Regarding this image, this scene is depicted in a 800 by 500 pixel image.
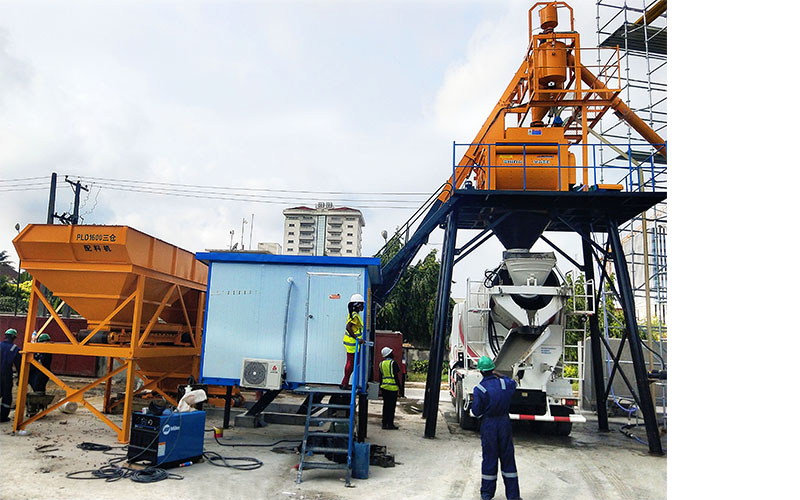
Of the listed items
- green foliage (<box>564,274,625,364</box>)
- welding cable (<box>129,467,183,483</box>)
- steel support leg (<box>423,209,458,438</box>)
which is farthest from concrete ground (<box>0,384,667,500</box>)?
green foliage (<box>564,274,625,364</box>)

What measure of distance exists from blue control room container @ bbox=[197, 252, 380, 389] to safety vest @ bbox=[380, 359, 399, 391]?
2.29 metres

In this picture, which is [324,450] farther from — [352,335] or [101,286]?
[101,286]

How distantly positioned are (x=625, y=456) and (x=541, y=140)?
6473 mm

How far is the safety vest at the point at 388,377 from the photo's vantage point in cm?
1132

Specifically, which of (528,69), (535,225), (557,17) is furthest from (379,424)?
(557,17)

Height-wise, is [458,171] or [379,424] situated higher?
[458,171]

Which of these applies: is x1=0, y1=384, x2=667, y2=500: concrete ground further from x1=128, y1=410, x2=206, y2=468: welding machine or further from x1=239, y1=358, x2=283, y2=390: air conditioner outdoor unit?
→ x1=239, y1=358, x2=283, y2=390: air conditioner outdoor unit

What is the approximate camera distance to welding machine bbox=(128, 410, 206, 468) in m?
7.54

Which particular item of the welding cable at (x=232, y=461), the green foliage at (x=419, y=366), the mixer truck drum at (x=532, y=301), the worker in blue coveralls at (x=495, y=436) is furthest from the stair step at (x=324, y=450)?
the green foliage at (x=419, y=366)

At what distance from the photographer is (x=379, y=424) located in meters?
12.4

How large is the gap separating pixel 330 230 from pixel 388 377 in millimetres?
108474

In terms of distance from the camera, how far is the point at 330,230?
11856 cm

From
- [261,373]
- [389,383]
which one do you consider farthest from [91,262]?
[389,383]

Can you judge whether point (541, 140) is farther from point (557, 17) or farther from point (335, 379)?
point (335, 379)
